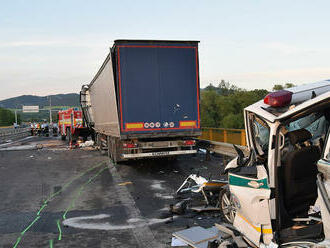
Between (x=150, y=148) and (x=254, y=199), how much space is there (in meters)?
8.65

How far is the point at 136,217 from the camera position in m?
6.68

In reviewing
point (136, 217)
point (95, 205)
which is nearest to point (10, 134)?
point (95, 205)

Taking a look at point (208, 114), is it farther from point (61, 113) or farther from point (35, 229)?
point (35, 229)

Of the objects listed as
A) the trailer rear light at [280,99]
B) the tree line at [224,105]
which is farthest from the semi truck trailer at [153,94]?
the tree line at [224,105]

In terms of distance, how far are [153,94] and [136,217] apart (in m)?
5.79

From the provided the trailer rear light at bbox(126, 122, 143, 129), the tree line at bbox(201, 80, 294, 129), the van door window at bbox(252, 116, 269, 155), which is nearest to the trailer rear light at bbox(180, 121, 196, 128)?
the trailer rear light at bbox(126, 122, 143, 129)

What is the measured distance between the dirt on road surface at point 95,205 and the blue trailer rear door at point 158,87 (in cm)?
171

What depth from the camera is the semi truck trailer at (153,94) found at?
1143 centimetres

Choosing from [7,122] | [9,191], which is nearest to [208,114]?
[9,191]

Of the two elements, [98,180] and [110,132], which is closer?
[98,180]

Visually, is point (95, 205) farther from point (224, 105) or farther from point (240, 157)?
point (224, 105)

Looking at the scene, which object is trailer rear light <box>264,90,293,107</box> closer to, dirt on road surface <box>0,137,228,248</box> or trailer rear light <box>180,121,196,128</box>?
dirt on road surface <box>0,137,228,248</box>

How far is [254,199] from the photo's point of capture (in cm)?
373

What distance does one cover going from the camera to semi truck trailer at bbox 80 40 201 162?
11430mm
